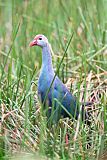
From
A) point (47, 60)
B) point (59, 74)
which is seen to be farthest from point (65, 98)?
point (59, 74)

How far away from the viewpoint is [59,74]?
4816 mm

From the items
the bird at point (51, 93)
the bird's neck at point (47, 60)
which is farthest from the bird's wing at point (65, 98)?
the bird's neck at point (47, 60)

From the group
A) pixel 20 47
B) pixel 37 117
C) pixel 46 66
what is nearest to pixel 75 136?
pixel 37 117

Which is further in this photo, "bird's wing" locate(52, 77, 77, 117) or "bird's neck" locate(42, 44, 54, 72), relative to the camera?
"bird's neck" locate(42, 44, 54, 72)

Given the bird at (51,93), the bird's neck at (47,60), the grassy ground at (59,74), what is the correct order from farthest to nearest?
the bird's neck at (47,60) → the bird at (51,93) → the grassy ground at (59,74)

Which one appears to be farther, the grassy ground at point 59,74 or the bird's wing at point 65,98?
the bird's wing at point 65,98

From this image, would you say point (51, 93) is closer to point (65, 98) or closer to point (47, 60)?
point (65, 98)

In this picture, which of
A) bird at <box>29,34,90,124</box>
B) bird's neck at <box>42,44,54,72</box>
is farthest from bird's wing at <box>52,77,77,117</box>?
bird's neck at <box>42,44,54,72</box>

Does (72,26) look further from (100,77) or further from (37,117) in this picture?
(37,117)

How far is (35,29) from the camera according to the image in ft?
20.0

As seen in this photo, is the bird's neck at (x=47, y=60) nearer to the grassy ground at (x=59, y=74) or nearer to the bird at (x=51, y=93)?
the bird at (x=51, y=93)

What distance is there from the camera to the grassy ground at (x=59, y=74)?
3.51 m

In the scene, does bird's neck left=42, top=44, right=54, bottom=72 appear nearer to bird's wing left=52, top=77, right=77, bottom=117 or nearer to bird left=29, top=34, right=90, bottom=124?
bird left=29, top=34, right=90, bottom=124

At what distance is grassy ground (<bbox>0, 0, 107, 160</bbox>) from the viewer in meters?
3.51
